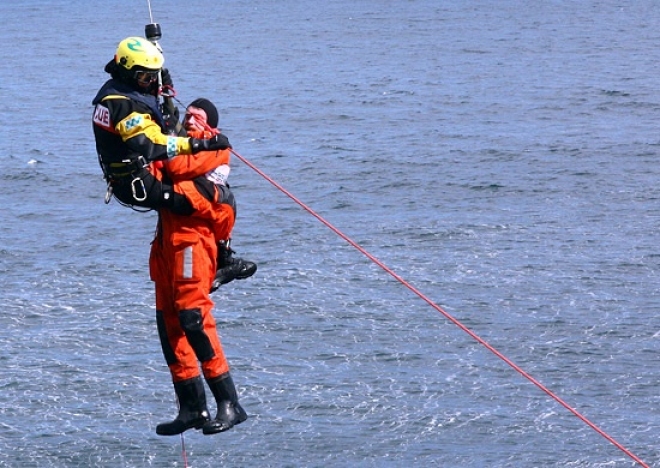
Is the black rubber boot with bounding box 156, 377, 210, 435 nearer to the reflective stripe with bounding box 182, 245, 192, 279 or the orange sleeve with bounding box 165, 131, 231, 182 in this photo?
the reflective stripe with bounding box 182, 245, 192, 279

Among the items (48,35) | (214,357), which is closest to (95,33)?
(48,35)

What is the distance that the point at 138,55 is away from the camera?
26.7 ft

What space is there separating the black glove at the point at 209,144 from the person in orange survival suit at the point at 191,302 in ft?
0.97

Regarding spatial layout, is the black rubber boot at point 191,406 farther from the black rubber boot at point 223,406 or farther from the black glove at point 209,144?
the black glove at point 209,144

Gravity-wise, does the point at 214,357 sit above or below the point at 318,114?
above

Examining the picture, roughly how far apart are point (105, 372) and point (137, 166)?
11087 millimetres

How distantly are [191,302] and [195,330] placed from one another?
0.66ft

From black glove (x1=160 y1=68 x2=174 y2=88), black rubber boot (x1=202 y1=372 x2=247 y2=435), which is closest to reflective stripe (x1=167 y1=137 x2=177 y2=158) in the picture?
black glove (x1=160 y1=68 x2=174 y2=88)

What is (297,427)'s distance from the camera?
17.0 m

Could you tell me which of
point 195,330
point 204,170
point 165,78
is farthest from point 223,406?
point 165,78

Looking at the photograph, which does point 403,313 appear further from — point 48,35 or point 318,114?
point 48,35

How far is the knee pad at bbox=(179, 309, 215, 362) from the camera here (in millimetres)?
8594

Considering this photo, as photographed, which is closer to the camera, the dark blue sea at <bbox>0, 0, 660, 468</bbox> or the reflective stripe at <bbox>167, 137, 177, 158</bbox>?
the reflective stripe at <bbox>167, 137, 177, 158</bbox>

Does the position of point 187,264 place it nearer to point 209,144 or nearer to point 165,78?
point 209,144
